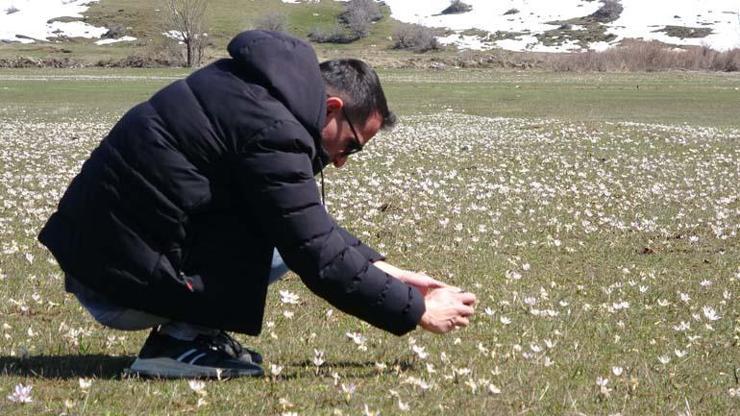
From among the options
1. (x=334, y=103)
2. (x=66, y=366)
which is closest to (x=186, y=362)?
(x=66, y=366)

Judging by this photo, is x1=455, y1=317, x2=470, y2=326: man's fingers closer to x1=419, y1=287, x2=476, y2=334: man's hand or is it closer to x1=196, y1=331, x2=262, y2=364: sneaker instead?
x1=419, y1=287, x2=476, y2=334: man's hand

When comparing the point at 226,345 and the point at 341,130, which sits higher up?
the point at 341,130

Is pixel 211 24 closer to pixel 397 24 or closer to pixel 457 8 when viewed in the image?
pixel 397 24

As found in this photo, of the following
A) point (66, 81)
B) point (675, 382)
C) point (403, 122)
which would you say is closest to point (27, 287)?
point (675, 382)

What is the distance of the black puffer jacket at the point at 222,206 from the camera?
502 cm

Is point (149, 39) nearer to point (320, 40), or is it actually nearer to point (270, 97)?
A: point (320, 40)

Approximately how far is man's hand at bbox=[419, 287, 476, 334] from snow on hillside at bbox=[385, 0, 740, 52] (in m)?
131

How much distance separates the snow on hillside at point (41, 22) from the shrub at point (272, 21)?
20070mm

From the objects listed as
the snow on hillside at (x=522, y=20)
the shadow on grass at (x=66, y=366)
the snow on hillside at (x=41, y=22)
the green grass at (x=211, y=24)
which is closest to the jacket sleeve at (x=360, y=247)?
the shadow on grass at (x=66, y=366)

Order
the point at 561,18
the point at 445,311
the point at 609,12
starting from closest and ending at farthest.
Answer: the point at 445,311
the point at 609,12
the point at 561,18

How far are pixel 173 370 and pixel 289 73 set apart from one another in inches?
76.4

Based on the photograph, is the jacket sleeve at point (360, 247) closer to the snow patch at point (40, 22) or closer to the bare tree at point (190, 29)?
the bare tree at point (190, 29)

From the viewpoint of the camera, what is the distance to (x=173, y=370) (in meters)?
5.72

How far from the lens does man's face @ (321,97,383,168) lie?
5266 millimetres
